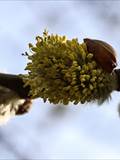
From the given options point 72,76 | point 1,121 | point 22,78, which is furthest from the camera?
point 1,121

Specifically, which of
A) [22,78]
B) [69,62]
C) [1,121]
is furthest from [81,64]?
[1,121]

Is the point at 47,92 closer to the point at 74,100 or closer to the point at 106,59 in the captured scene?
the point at 74,100

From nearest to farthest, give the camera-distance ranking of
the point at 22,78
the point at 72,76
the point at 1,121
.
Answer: the point at 72,76 → the point at 22,78 → the point at 1,121
